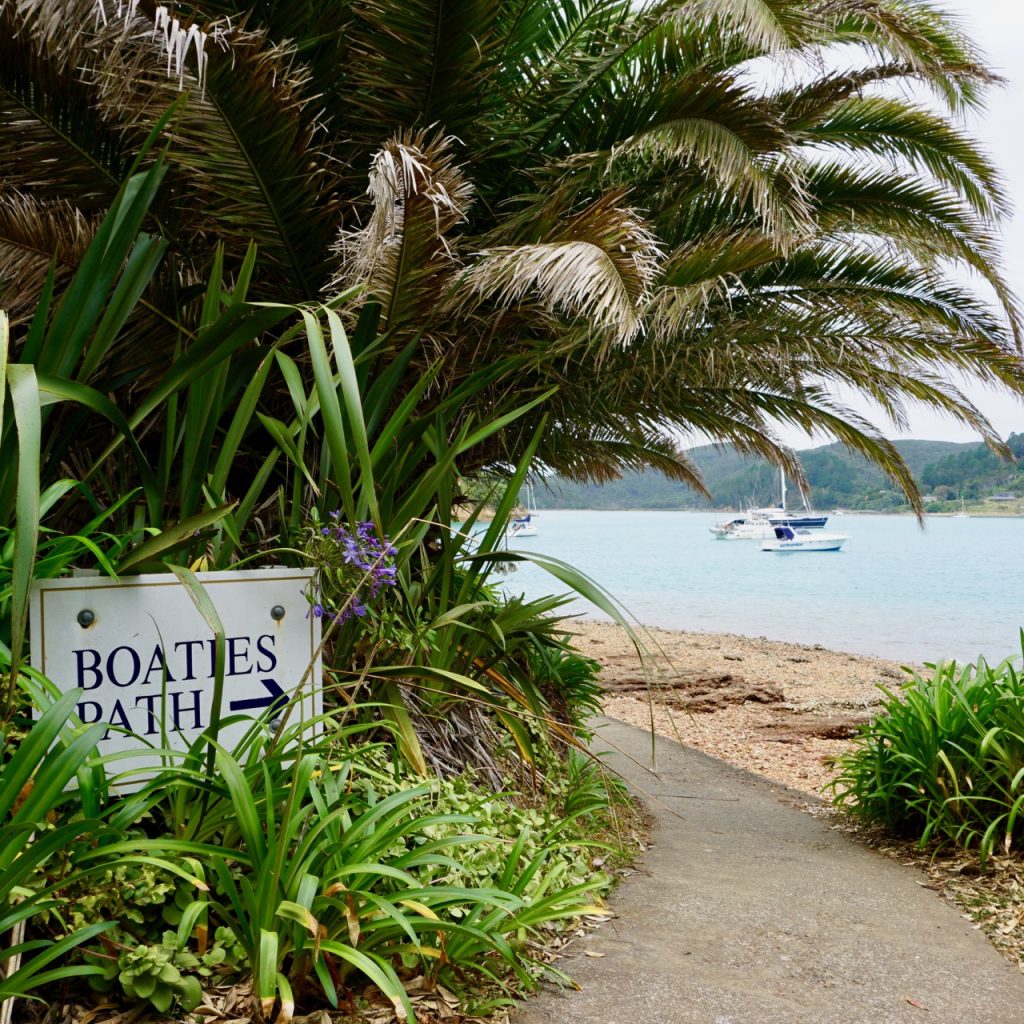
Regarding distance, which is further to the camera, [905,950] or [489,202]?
[489,202]

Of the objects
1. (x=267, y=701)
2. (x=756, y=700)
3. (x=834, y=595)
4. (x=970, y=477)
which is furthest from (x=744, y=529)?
(x=267, y=701)

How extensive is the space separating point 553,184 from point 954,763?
306 centimetres

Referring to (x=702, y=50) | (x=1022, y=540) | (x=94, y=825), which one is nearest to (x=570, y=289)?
(x=702, y=50)

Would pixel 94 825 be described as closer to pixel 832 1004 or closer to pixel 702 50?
pixel 832 1004

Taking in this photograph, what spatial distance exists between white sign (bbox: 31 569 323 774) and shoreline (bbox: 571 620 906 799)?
7.31ft

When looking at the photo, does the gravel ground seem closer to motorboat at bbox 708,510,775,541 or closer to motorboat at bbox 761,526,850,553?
motorboat at bbox 761,526,850,553

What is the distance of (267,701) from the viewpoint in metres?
2.27

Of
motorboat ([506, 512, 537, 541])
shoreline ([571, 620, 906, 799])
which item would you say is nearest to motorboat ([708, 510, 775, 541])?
shoreline ([571, 620, 906, 799])

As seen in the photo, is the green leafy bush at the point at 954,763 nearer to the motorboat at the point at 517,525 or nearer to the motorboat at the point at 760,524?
the motorboat at the point at 517,525

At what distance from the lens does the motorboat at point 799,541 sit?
44.1 m

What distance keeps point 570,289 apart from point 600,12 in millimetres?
2357

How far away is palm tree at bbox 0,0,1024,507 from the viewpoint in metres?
3.49

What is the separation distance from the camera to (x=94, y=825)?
1.87m

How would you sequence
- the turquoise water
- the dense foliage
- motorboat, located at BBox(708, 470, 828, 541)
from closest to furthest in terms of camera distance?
the turquoise water, the dense foliage, motorboat, located at BBox(708, 470, 828, 541)
